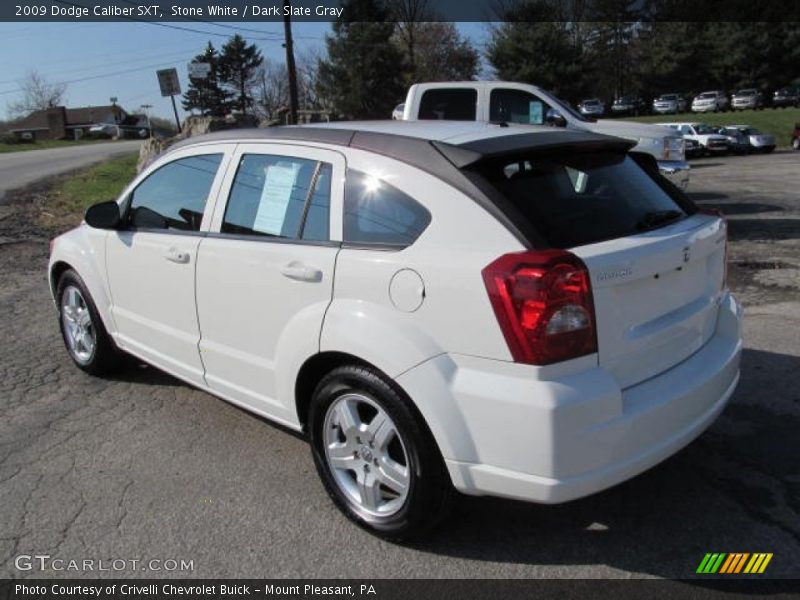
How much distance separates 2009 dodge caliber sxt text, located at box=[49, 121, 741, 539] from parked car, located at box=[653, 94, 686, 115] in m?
60.4

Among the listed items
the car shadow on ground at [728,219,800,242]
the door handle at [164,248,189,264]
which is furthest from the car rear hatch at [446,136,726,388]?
the car shadow on ground at [728,219,800,242]

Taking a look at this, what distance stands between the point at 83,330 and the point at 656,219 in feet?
12.8

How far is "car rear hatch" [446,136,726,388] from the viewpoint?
2.62m

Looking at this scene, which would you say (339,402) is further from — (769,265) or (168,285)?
(769,265)

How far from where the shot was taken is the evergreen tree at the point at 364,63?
48.1 meters

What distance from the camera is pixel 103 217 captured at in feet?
14.3

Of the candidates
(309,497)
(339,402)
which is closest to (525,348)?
(339,402)

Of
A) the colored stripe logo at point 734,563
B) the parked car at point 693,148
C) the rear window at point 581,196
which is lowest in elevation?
the parked car at point 693,148

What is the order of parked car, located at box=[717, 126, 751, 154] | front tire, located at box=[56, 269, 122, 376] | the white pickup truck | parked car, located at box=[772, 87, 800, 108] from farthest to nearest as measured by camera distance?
1. parked car, located at box=[772, 87, 800, 108]
2. parked car, located at box=[717, 126, 751, 154]
3. the white pickup truck
4. front tire, located at box=[56, 269, 122, 376]

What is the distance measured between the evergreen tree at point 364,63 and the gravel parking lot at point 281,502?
149ft

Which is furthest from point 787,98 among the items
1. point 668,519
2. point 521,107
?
point 668,519

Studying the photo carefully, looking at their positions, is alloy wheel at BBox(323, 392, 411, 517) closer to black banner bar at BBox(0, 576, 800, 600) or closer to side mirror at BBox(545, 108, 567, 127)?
black banner bar at BBox(0, 576, 800, 600)

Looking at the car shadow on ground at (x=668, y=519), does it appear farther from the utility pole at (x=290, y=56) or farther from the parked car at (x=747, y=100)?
the parked car at (x=747, y=100)

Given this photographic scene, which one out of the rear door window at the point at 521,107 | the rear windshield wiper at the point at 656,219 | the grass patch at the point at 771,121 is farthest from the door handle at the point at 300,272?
the grass patch at the point at 771,121
